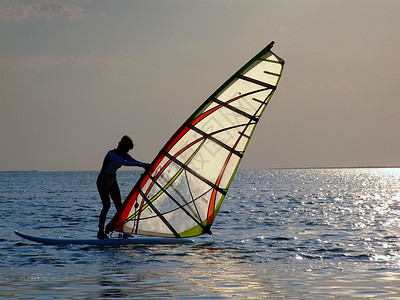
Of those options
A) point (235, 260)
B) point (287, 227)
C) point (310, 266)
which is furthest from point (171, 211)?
point (287, 227)

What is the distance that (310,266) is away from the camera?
10094 mm

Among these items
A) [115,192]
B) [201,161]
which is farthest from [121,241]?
[201,161]

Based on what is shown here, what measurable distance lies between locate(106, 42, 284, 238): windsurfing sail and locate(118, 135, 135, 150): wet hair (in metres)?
0.54

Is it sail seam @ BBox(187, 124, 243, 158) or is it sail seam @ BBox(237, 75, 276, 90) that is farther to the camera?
sail seam @ BBox(187, 124, 243, 158)

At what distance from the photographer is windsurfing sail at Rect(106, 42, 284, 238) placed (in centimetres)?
1174

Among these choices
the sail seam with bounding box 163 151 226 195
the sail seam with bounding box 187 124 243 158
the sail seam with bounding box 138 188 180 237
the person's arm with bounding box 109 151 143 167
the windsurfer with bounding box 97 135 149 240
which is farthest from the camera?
the sail seam with bounding box 138 188 180 237

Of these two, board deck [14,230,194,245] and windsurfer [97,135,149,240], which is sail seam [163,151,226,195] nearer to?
windsurfer [97,135,149,240]

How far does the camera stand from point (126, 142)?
11.7m

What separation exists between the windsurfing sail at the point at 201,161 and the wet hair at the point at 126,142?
54 cm

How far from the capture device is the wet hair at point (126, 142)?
1165cm

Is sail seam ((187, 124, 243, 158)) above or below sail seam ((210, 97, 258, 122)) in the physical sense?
below

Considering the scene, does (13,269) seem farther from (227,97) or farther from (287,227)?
(287,227)

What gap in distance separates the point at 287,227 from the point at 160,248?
6519mm

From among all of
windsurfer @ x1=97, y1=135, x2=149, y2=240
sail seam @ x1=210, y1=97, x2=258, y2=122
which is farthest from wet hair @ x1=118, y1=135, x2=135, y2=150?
sail seam @ x1=210, y1=97, x2=258, y2=122
